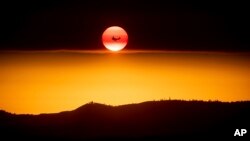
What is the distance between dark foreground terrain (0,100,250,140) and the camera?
29.1 metres

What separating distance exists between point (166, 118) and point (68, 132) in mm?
7532

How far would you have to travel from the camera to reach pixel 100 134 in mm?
30969

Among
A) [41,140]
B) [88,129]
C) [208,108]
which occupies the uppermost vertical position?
[208,108]

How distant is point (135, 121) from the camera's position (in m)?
37.8

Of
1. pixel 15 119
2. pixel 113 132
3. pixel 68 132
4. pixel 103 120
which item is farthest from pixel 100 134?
pixel 15 119

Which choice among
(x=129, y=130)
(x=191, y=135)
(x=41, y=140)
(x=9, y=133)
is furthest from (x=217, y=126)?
(x=9, y=133)

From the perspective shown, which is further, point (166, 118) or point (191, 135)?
point (166, 118)

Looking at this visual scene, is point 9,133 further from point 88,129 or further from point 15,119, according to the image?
point 15,119

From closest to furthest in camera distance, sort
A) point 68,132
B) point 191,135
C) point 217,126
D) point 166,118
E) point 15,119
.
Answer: point 191,135 → point 217,126 → point 68,132 → point 166,118 → point 15,119

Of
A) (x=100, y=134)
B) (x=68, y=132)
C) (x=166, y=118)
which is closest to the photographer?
(x=100, y=134)

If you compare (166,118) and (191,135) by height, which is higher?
(166,118)

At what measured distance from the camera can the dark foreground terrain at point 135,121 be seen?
2908 centimetres

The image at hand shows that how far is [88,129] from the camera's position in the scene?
1393 inches

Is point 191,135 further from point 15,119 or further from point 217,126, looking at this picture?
point 15,119
